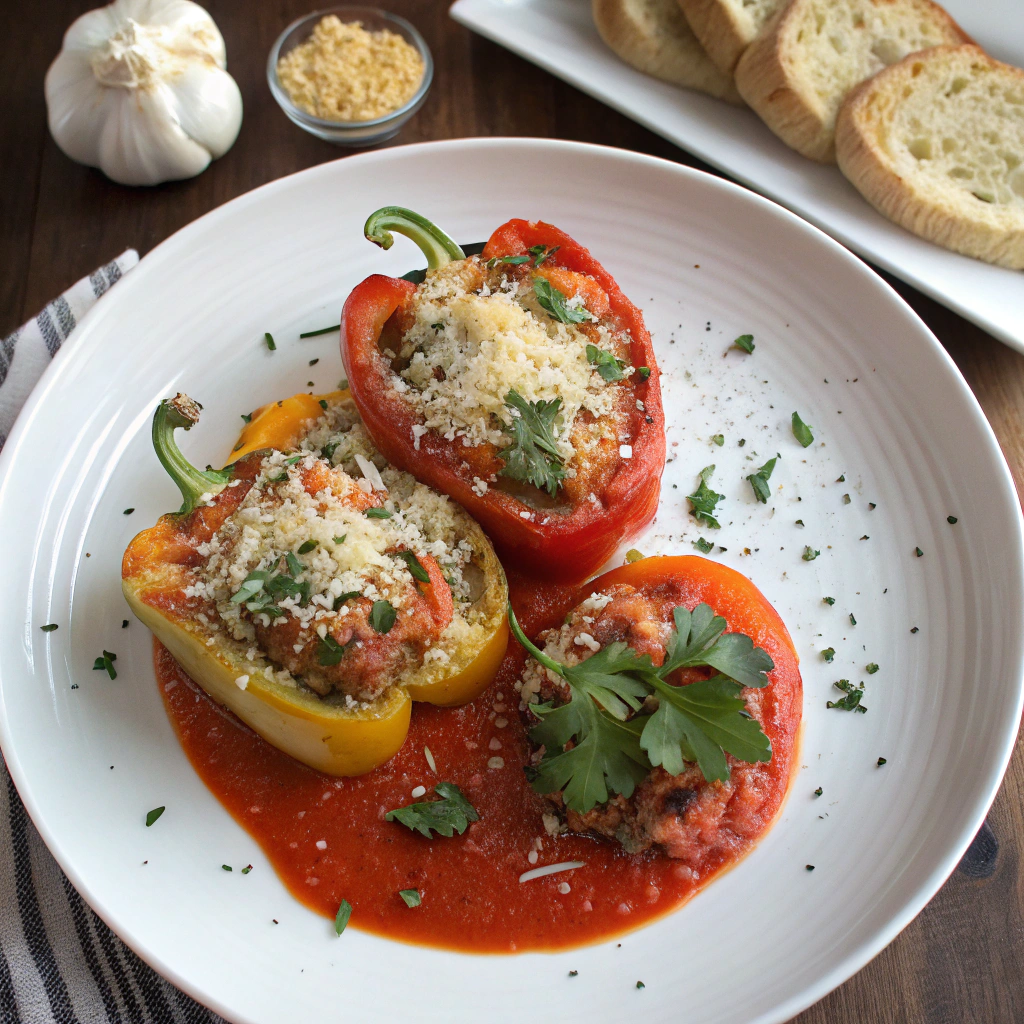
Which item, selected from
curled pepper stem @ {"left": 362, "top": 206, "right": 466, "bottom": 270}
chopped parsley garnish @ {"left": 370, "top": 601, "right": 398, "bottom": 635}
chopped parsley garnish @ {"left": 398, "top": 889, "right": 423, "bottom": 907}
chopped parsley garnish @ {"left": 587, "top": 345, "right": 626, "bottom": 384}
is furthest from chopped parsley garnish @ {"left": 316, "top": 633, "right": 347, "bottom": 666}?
curled pepper stem @ {"left": 362, "top": 206, "right": 466, "bottom": 270}

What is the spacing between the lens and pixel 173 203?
13.1ft

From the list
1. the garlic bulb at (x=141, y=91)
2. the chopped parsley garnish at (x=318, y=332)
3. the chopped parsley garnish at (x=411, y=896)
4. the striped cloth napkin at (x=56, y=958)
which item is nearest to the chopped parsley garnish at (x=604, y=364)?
the chopped parsley garnish at (x=318, y=332)

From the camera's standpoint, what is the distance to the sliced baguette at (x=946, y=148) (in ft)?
11.4

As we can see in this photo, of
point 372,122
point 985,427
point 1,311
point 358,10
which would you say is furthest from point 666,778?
point 358,10

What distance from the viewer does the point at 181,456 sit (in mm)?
2729

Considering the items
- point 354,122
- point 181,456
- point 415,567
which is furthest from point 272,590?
point 354,122

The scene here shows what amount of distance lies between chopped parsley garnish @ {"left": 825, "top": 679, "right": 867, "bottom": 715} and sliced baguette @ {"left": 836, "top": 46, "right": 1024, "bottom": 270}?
5.76ft

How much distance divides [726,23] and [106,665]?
329 centimetres

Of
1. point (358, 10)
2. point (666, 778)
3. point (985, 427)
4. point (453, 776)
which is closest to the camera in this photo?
point (666, 778)

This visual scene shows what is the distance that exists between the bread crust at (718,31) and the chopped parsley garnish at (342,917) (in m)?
3.40

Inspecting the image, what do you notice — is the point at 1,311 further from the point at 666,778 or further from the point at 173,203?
the point at 666,778

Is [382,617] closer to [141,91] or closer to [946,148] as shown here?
[141,91]

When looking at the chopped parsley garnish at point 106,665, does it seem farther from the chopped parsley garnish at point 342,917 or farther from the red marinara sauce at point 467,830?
the chopped parsley garnish at point 342,917

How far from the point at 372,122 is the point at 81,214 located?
1304mm
